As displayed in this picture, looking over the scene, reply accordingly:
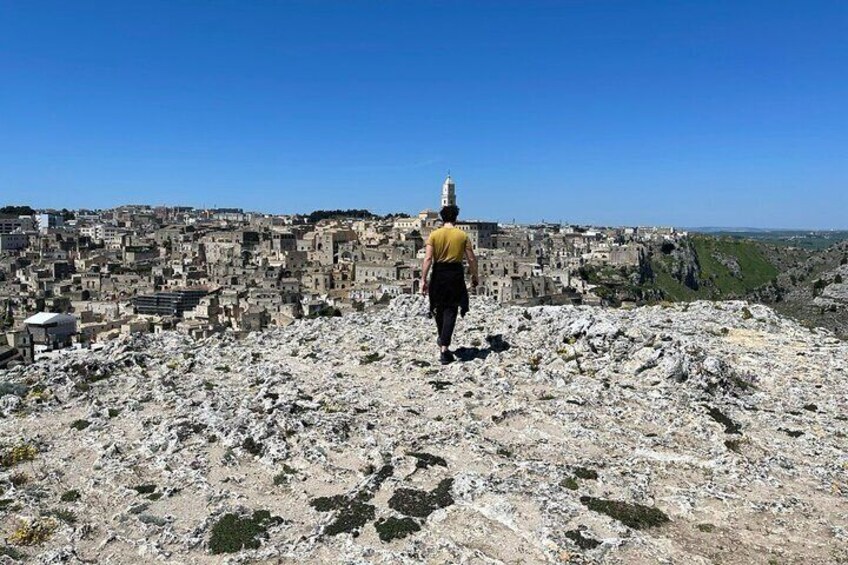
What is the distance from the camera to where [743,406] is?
40.2ft

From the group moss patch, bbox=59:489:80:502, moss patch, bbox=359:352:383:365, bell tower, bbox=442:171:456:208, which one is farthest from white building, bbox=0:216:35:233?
moss patch, bbox=59:489:80:502

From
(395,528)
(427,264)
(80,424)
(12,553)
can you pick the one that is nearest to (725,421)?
(427,264)

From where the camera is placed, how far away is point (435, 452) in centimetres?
984

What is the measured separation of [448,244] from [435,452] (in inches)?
175

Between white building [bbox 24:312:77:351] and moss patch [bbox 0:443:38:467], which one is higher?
moss patch [bbox 0:443:38:467]

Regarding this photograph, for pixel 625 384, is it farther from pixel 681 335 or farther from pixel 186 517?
pixel 186 517

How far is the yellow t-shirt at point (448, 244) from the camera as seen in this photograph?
12.5m

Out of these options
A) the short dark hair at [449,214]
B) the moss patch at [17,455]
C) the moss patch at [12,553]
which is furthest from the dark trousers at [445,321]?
the moss patch at [12,553]

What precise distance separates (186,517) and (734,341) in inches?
607

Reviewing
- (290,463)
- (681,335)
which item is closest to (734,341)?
(681,335)

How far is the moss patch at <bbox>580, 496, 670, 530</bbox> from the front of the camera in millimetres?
7781

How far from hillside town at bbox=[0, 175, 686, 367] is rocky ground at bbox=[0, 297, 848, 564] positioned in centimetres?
A: 1864

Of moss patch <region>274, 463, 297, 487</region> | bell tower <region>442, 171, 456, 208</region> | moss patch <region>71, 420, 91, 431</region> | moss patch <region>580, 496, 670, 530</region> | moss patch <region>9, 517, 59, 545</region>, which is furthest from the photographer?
bell tower <region>442, 171, 456, 208</region>

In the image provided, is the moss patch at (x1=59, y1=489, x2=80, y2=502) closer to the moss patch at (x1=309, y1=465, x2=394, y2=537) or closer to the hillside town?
the moss patch at (x1=309, y1=465, x2=394, y2=537)
